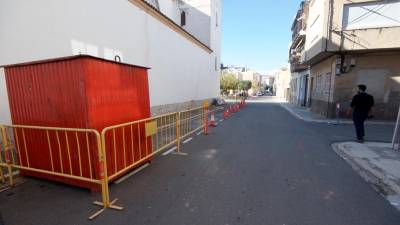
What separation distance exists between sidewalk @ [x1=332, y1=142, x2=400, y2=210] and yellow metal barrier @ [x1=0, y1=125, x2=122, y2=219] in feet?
14.9

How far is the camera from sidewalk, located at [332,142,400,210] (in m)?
3.81

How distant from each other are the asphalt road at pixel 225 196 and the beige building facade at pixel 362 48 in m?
9.11

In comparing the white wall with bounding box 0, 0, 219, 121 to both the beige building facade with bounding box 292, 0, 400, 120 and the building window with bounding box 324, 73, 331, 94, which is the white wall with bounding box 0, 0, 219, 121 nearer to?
the beige building facade with bounding box 292, 0, 400, 120

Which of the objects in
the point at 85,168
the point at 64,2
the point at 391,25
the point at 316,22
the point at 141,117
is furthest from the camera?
the point at 316,22

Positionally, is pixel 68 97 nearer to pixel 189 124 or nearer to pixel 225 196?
pixel 225 196

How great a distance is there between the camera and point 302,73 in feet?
77.8

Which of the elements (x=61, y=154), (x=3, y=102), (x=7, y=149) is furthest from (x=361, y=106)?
(x=3, y=102)

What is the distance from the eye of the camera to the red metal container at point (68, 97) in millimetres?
3455

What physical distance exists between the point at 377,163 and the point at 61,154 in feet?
22.5

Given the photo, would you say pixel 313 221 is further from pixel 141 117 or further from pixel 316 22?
pixel 316 22

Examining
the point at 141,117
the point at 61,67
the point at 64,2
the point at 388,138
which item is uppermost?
the point at 64,2

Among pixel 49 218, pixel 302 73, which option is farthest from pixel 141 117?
pixel 302 73

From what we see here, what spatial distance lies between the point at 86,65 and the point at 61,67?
0.53 m

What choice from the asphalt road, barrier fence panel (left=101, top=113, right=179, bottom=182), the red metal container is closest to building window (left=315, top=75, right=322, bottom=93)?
the asphalt road
